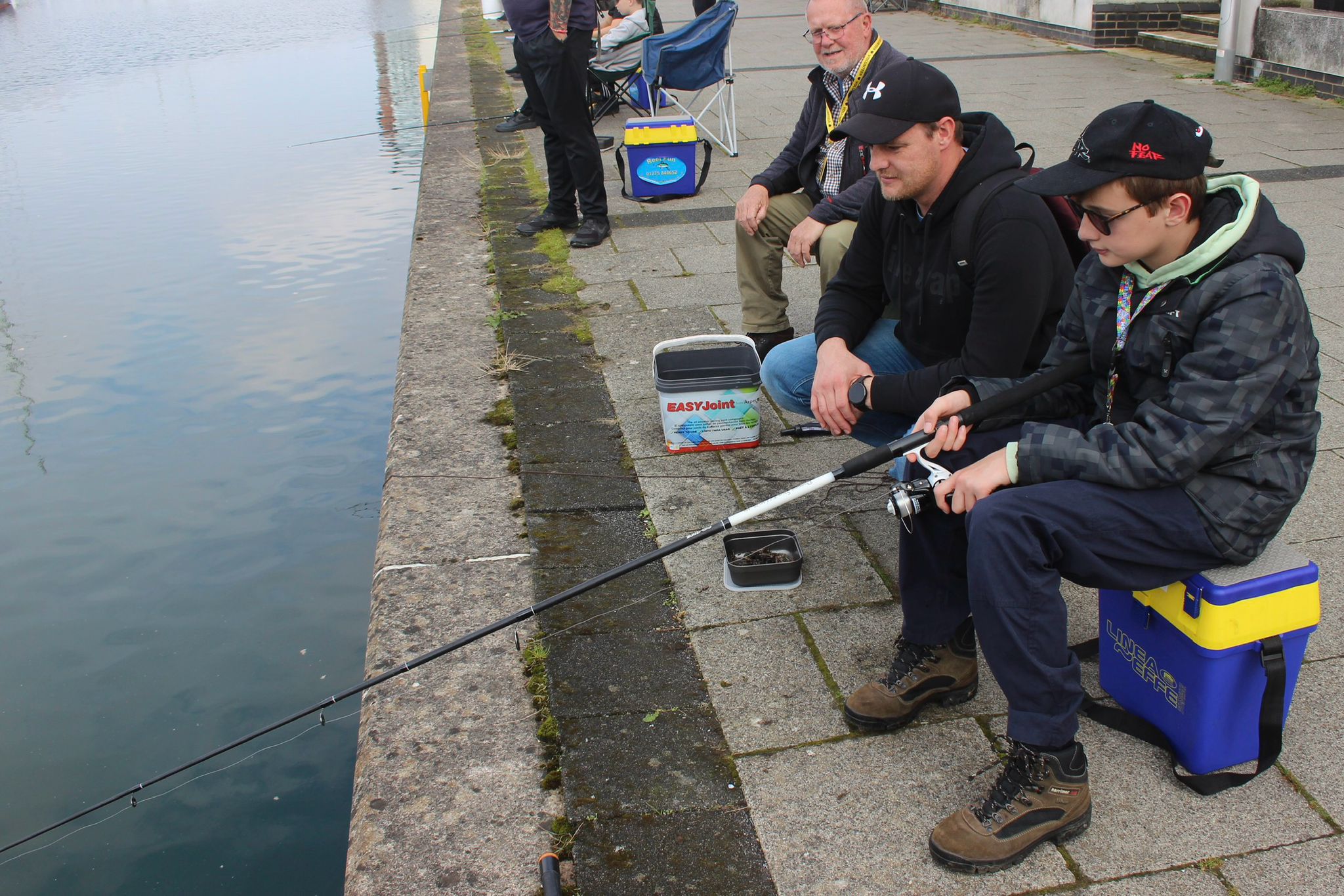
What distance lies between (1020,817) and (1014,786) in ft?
0.20

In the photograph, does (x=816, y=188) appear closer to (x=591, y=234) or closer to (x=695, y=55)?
(x=591, y=234)

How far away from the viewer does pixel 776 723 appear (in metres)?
2.46

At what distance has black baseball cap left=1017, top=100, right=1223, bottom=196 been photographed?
1.95 meters

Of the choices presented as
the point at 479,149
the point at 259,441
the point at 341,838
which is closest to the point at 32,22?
the point at 479,149

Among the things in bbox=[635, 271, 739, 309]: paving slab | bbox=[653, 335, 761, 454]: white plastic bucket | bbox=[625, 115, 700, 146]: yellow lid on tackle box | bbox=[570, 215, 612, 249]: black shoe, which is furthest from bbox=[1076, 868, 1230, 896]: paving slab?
bbox=[625, 115, 700, 146]: yellow lid on tackle box

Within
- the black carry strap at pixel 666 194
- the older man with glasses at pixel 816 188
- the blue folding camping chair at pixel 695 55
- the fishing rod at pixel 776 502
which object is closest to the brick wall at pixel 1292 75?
→ the blue folding camping chair at pixel 695 55

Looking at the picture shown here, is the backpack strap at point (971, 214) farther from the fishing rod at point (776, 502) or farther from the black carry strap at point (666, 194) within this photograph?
the black carry strap at point (666, 194)

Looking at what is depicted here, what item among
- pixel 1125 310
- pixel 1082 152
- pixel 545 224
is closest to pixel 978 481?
pixel 1125 310

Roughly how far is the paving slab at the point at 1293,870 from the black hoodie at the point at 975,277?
1.13 meters

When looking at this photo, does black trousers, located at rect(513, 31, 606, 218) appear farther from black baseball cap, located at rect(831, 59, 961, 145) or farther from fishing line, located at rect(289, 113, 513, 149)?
fishing line, located at rect(289, 113, 513, 149)

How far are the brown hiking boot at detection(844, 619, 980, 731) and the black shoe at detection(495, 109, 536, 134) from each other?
25.5 ft

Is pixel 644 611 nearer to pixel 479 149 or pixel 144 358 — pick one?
pixel 144 358

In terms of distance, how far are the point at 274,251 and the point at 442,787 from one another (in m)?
5.53

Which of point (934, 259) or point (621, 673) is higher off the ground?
point (934, 259)
